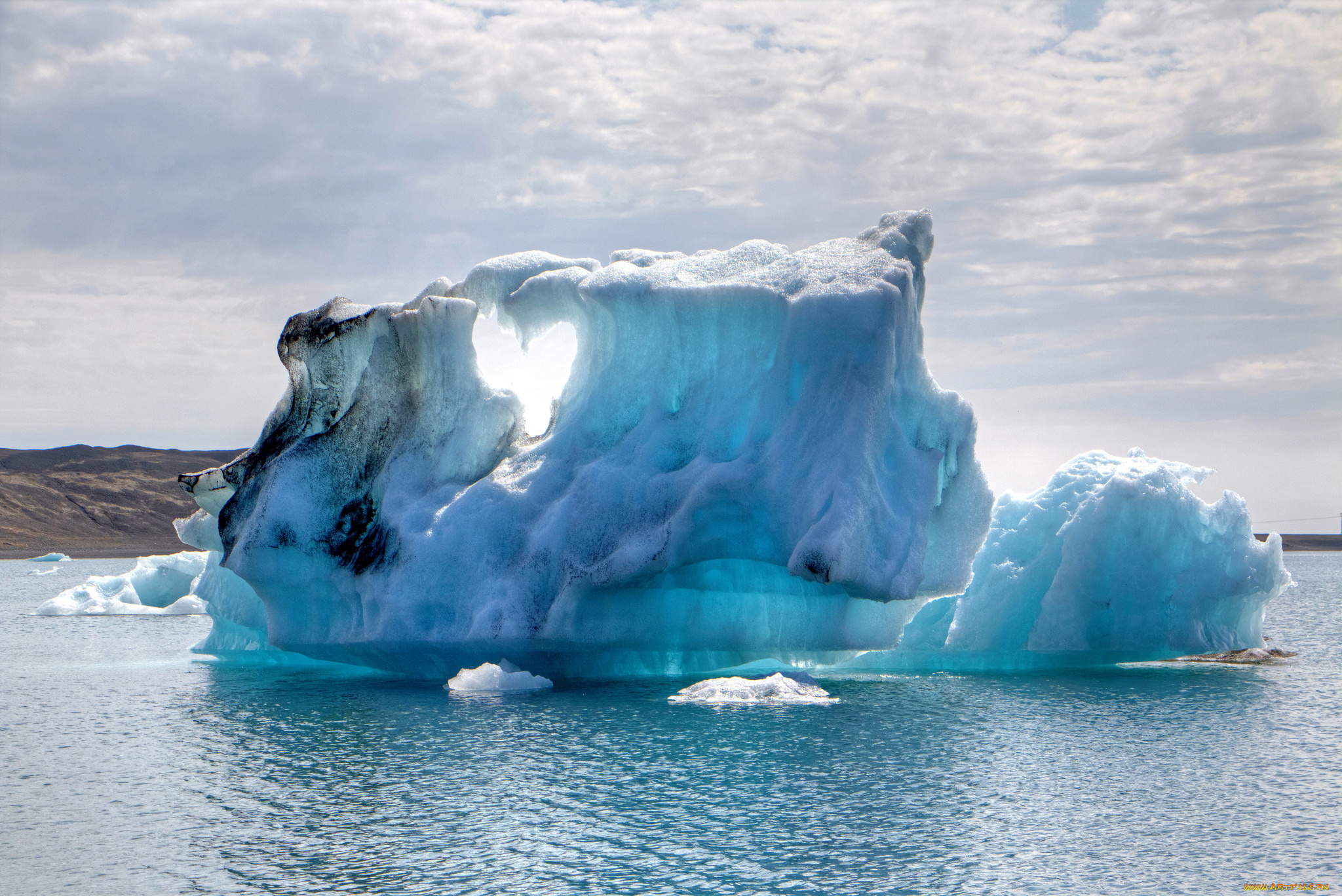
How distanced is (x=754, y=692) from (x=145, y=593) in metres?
26.3

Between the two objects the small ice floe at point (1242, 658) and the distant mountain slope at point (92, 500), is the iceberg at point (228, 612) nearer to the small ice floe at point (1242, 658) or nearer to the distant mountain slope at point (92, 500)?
the small ice floe at point (1242, 658)

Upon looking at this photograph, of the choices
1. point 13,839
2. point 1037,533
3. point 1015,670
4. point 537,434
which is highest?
point 537,434

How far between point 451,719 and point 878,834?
6.02m

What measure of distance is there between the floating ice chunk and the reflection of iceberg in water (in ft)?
60.9

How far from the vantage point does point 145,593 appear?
3450cm

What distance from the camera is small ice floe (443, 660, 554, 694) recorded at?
15219 millimetres

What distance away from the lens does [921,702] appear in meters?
14.1

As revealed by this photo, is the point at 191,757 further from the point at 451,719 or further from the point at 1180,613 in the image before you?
the point at 1180,613

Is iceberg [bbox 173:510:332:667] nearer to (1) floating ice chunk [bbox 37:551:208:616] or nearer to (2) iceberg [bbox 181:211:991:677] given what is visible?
(2) iceberg [bbox 181:211:991:677]

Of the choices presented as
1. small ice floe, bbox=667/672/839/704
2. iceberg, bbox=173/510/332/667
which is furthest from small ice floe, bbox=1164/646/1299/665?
iceberg, bbox=173/510/332/667

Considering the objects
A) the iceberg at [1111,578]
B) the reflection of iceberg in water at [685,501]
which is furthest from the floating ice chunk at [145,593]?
the iceberg at [1111,578]

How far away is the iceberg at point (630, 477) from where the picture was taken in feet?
45.9

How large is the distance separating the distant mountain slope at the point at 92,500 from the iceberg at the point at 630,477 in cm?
8548

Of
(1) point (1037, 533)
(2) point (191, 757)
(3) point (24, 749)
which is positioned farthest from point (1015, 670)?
(3) point (24, 749)
